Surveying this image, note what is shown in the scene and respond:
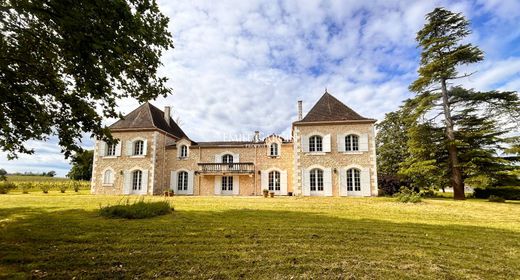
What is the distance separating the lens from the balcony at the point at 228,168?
19.0m

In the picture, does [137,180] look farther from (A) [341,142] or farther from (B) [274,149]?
(A) [341,142]

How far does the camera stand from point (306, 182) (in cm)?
1772

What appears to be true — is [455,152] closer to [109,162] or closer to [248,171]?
[248,171]

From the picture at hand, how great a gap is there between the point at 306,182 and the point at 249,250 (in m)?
13.6

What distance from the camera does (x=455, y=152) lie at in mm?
15797

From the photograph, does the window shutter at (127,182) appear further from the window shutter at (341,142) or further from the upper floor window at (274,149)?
the window shutter at (341,142)

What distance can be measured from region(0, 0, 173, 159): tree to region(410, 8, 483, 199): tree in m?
16.7

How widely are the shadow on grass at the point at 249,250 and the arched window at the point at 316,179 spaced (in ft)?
36.4

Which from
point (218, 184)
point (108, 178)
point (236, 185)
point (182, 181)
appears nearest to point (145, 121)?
point (108, 178)

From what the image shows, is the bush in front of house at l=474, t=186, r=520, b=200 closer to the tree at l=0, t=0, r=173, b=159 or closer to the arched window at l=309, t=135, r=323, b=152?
the arched window at l=309, t=135, r=323, b=152

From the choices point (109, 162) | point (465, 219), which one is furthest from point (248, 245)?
point (109, 162)

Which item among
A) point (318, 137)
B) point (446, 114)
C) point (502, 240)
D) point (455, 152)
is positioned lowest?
point (502, 240)

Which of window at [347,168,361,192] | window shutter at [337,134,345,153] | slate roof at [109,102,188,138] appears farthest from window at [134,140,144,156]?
window at [347,168,361,192]

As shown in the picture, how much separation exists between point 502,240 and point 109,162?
73.6ft
